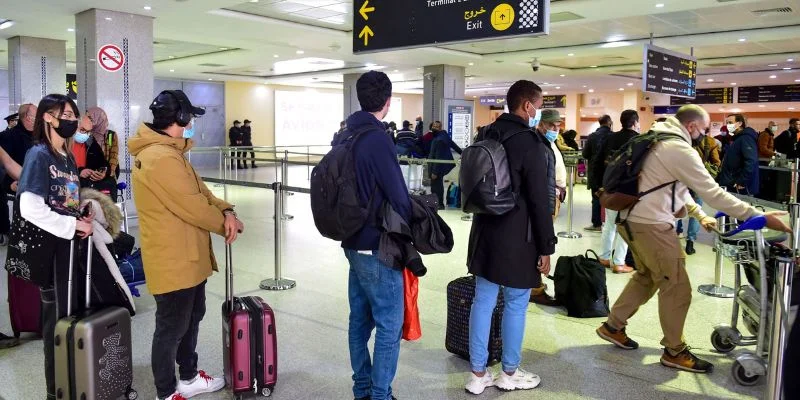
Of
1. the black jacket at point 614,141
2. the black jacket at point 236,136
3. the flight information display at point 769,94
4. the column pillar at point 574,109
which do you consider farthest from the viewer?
the column pillar at point 574,109

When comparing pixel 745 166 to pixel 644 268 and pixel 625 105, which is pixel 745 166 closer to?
pixel 644 268

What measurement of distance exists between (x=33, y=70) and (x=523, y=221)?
38.2 feet

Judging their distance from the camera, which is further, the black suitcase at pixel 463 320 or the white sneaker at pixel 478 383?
the black suitcase at pixel 463 320

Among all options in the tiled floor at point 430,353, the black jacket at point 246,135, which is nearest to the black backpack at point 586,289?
the tiled floor at point 430,353

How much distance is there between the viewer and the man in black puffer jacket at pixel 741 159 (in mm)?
7391

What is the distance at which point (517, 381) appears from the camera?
356cm

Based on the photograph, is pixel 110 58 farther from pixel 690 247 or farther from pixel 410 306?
Answer: pixel 690 247

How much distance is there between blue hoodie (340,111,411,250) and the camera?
2.81m

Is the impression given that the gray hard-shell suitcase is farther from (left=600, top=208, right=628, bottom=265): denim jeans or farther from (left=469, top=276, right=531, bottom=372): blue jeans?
(left=600, top=208, right=628, bottom=265): denim jeans

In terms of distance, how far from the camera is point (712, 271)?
662 cm

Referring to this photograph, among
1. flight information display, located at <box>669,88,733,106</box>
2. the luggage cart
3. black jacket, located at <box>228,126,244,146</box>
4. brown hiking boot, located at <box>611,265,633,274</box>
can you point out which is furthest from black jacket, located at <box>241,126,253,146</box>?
the luggage cart

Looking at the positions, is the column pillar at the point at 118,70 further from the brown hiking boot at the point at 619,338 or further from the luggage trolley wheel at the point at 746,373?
the luggage trolley wheel at the point at 746,373

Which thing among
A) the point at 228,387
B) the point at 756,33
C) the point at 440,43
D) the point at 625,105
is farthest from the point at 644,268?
the point at 625,105

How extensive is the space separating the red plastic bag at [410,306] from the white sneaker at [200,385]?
1.16 metres
